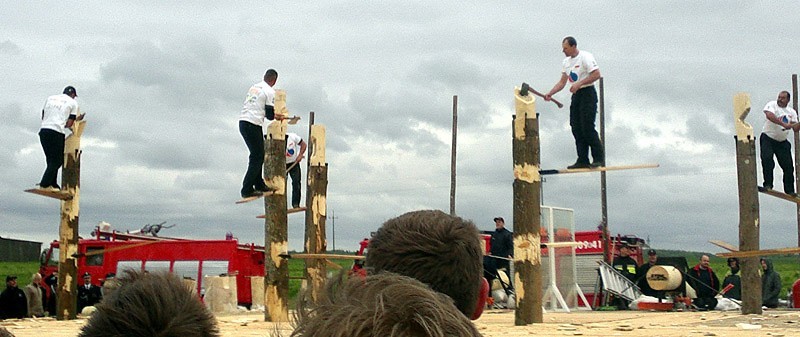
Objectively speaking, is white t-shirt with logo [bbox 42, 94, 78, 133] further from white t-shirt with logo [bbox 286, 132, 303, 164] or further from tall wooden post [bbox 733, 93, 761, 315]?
tall wooden post [bbox 733, 93, 761, 315]

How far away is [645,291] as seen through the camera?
18922 mm

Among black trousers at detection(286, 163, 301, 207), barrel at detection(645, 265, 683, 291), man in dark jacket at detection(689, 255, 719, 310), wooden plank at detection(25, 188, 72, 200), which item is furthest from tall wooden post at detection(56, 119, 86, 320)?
man in dark jacket at detection(689, 255, 719, 310)

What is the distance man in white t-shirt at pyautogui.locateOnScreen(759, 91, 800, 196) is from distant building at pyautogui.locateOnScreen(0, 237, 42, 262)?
41821 mm

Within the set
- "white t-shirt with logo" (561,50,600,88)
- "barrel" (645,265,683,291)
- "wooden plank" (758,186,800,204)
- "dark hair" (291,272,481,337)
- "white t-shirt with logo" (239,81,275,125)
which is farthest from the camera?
"barrel" (645,265,683,291)

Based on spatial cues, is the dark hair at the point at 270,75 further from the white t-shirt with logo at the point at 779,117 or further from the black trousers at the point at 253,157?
the white t-shirt with logo at the point at 779,117

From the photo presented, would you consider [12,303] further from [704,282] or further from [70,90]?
[704,282]

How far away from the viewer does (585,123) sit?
11609mm

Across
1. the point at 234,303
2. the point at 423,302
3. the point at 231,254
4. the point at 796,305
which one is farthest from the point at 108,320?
the point at 231,254

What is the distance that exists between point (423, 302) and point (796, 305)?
17472mm

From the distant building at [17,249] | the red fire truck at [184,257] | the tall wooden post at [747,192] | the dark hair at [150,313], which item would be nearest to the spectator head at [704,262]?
the tall wooden post at [747,192]

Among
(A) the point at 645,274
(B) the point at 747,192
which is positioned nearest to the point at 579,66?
(B) the point at 747,192

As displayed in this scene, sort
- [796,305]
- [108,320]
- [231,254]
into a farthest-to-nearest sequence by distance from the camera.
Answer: [231,254]
[796,305]
[108,320]

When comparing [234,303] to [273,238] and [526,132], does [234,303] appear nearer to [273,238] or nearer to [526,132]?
[273,238]

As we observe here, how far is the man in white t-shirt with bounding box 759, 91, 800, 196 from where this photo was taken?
543 inches
